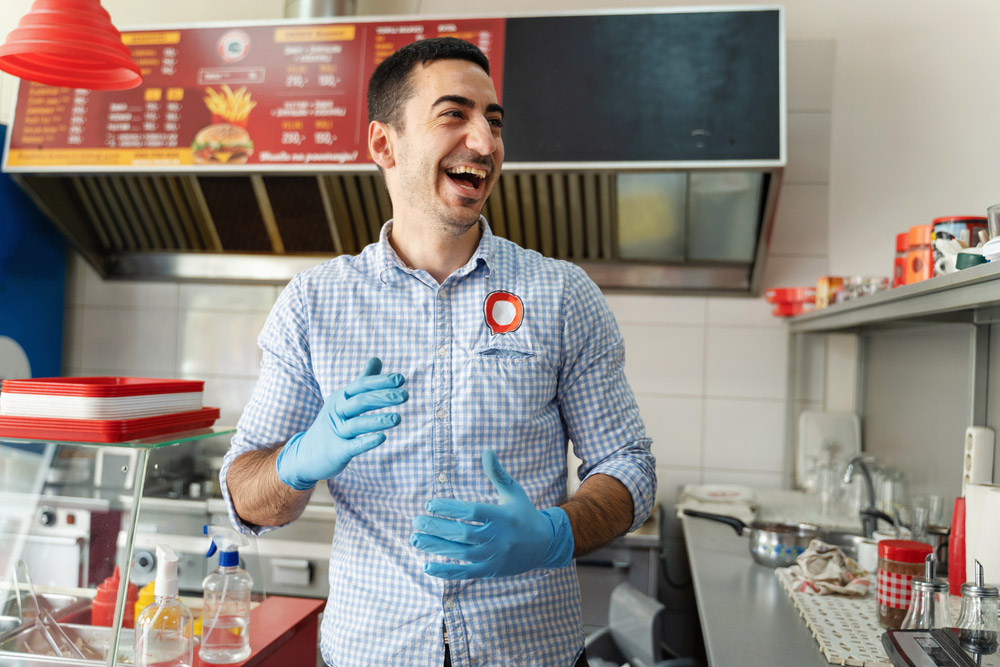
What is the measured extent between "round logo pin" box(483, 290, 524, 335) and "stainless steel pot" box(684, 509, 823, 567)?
1.13m

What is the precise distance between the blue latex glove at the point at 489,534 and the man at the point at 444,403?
11 cm

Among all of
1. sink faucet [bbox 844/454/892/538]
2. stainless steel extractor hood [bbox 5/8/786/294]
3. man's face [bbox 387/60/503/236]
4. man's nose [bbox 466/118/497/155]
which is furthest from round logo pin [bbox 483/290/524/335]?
stainless steel extractor hood [bbox 5/8/786/294]

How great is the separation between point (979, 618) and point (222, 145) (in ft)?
9.04

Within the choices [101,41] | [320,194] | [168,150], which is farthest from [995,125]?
[168,150]

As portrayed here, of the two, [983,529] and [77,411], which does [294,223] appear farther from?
[983,529]

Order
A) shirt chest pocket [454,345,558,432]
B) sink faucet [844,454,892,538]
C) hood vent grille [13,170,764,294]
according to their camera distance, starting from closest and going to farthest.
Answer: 1. shirt chest pocket [454,345,558,432]
2. sink faucet [844,454,892,538]
3. hood vent grille [13,170,764,294]

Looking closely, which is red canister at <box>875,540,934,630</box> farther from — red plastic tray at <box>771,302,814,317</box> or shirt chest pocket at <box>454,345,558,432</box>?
red plastic tray at <box>771,302,814,317</box>

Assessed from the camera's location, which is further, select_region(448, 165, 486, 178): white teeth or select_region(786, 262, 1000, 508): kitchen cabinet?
select_region(786, 262, 1000, 508): kitchen cabinet

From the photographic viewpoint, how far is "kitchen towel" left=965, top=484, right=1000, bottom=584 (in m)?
1.45

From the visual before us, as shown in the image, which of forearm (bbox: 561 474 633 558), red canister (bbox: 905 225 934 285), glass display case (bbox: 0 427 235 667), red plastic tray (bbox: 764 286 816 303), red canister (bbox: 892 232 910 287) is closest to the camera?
forearm (bbox: 561 474 633 558)

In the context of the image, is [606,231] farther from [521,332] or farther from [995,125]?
[521,332]

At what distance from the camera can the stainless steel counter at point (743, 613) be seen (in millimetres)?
1396

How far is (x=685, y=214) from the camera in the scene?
2.99 m

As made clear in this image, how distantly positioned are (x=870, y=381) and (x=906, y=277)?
4.32 feet
